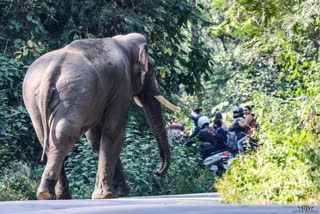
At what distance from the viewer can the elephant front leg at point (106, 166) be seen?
14383 millimetres

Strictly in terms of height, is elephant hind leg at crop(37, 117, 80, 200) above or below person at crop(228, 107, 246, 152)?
above

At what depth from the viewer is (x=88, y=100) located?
45.8ft

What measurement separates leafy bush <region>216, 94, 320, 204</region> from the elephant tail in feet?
7.69

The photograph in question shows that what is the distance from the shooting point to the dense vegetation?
12.2 metres

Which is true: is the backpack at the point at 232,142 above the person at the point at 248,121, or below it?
below

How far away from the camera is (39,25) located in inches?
750

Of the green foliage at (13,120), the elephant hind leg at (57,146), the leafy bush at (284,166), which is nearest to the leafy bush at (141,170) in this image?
the green foliage at (13,120)

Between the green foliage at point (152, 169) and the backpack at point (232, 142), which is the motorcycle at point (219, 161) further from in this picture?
the green foliage at point (152, 169)

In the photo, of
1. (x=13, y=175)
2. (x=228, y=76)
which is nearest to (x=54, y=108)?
(x=13, y=175)

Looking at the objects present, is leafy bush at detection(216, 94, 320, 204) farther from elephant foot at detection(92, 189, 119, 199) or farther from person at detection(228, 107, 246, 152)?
person at detection(228, 107, 246, 152)

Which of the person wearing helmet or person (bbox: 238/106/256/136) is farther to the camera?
the person wearing helmet

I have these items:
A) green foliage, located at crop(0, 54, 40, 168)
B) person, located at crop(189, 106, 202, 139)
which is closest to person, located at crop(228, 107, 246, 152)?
person, located at crop(189, 106, 202, 139)

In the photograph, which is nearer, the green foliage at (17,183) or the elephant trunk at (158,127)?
the green foliage at (17,183)

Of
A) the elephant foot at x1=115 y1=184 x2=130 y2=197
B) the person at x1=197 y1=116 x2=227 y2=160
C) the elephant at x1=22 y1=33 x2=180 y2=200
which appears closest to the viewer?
the elephant at x1=22 y1=33 x2=180 y2=200
